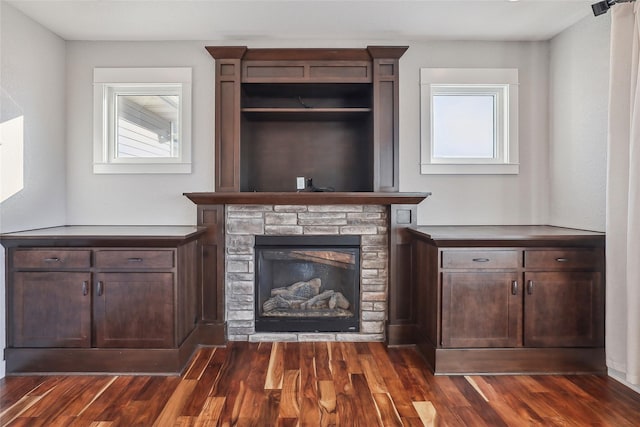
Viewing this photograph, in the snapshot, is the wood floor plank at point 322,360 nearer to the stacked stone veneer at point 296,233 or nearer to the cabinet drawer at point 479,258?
the stacked stone veneer at point 296,233

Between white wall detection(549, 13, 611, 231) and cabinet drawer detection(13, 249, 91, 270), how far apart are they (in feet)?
12.3

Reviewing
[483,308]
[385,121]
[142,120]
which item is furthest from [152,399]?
[385,121]

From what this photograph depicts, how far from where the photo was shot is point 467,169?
3.61 metres

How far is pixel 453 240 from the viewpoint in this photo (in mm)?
2787

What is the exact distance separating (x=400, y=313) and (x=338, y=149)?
1.56m

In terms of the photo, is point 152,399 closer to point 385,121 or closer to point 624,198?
point 385,121

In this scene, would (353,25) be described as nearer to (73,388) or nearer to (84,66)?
(84,66)

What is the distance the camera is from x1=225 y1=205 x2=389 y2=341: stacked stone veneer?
343 centimetres

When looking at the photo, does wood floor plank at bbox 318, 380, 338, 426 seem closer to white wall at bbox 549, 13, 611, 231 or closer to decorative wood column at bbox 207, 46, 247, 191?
decorative wood column at bbox 207, 46, 247, 191

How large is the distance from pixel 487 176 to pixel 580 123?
2.64 feet

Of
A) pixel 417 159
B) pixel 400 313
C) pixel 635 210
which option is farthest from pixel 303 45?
pixel 635 210

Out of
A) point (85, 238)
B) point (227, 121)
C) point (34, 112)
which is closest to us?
point (85, 238)

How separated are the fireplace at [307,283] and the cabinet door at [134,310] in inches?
32.7

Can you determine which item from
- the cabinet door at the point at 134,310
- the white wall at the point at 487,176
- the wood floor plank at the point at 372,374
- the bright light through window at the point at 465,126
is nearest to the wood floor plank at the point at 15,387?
the cabinet door at the point at 134,310
